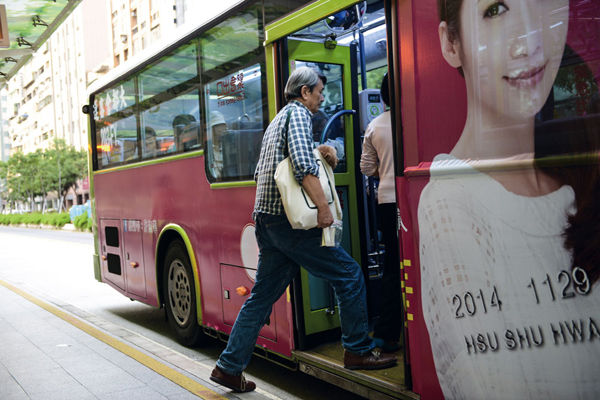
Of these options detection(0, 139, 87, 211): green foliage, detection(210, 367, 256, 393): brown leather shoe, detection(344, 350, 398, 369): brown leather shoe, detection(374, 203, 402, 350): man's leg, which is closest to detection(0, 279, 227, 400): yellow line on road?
detection(210, 367, 256, 393): brown leather shoe

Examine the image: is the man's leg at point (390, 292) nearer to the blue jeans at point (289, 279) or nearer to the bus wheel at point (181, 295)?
the blue jeans at point (289, 279)

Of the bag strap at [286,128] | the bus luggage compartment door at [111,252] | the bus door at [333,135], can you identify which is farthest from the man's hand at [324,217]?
the bus luggage compartment door at [111,252]

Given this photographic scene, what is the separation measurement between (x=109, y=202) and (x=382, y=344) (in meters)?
4.76

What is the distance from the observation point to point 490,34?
8.64 feet

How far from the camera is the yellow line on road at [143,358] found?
15.2 ft

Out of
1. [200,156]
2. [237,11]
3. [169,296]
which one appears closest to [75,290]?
[169,296]

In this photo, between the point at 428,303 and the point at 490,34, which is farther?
the point at 428,303

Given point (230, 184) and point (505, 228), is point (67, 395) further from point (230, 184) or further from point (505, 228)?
point (505, 228)

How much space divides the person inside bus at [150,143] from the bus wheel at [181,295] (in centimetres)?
104

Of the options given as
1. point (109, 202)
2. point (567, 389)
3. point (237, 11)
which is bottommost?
point (567, 389)

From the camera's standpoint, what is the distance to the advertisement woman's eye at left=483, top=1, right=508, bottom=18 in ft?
8.39

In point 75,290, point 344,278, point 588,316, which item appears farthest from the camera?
point 75,290

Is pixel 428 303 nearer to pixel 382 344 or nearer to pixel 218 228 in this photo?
pixel 382 344

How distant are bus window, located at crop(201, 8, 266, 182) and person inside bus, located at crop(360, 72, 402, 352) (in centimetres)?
85
